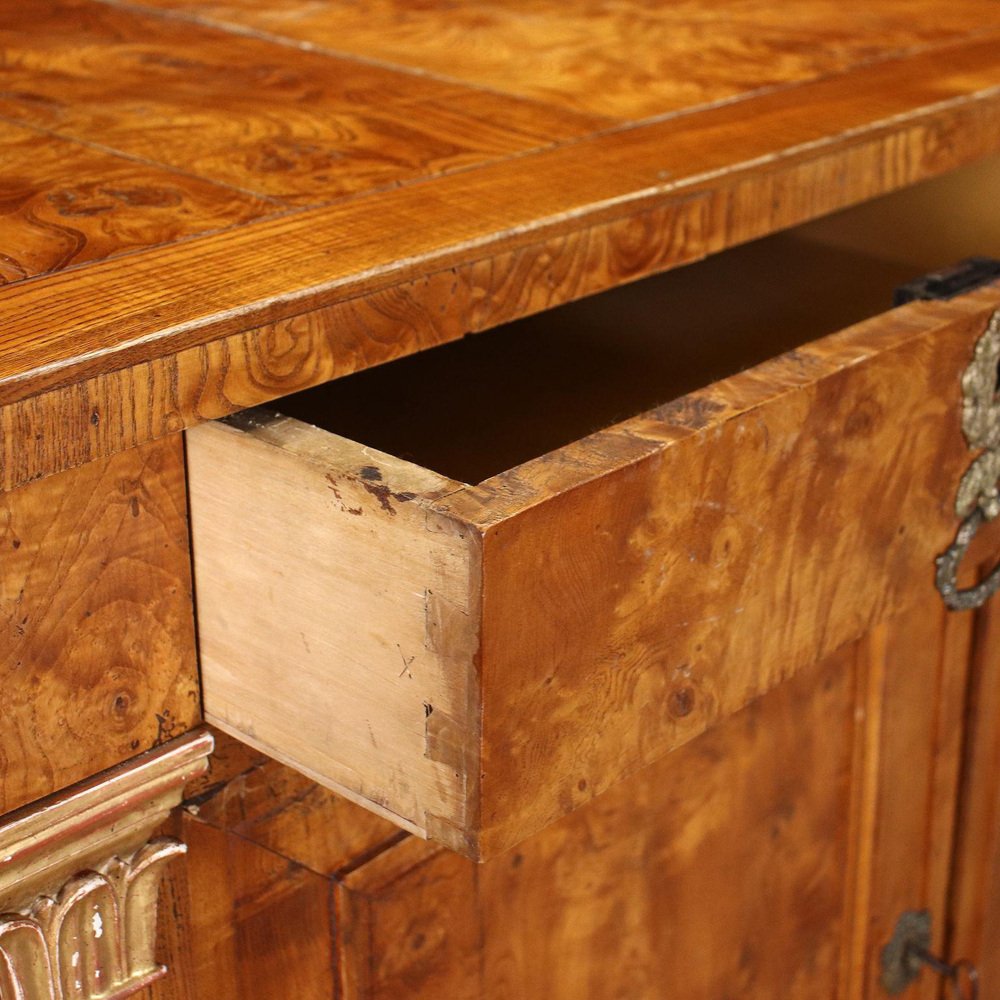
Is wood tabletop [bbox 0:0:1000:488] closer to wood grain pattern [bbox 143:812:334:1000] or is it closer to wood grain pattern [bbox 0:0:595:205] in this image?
wood grain pattern [bbox 0:0:595:205]

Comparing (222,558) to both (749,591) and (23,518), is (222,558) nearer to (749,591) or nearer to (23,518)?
(23,518)

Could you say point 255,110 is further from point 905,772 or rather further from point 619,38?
point 905,772

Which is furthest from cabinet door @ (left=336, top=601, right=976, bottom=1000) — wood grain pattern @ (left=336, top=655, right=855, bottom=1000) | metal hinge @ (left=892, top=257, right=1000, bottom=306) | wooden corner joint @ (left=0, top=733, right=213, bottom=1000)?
metal hinge @ (left=892, top=257, right=1000, bottom=306)

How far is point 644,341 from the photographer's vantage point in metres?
0.83

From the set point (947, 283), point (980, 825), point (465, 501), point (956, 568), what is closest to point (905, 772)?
point (980, 825)

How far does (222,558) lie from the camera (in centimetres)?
56

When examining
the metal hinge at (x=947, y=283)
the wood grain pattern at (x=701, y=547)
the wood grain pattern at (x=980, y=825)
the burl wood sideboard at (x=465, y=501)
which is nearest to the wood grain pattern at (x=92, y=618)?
the burl wood sideboard at (x=465, y=501)

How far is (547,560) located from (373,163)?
0.25 metres

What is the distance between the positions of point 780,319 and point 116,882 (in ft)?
1.59

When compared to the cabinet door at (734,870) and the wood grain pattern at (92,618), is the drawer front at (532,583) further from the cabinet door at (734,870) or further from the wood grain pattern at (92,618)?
the cabinet door at (734,870)

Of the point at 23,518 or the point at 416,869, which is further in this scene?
the point at 416,869

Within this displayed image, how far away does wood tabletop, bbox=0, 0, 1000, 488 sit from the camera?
1.64ft

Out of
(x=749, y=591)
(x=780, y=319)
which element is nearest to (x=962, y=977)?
(x=780, y=319)

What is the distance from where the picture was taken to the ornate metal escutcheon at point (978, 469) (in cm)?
67
